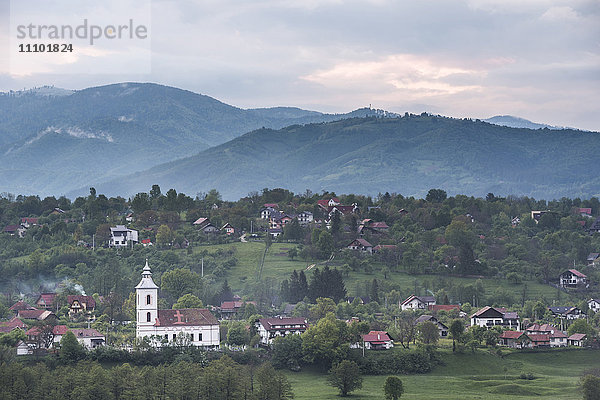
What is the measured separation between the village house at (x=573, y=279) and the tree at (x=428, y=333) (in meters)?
32.9

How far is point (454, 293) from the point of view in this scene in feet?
356

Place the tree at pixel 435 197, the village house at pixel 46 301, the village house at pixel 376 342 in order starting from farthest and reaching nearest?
1. the tree at pixel 435 197
2. the village house at pixel 46 301
3. the village house at pixel 376 342

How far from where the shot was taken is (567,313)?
328 ft

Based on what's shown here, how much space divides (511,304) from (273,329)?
29.2 m

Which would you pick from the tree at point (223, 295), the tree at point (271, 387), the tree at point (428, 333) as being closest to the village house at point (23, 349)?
the tree at point (271, 387)

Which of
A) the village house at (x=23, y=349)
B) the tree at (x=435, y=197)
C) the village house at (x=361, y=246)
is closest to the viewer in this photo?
the village house at (x=23, y=349)

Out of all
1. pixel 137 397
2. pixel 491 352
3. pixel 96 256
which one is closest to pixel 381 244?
pixel 96 256

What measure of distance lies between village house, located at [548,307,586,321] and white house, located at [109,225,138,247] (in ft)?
163

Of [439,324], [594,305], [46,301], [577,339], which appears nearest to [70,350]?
[46,301]

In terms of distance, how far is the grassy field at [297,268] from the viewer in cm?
A: 11019

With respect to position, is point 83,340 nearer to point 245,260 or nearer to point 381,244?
point 245,260

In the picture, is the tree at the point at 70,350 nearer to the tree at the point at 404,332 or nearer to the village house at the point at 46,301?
the village house at the point at 46,301

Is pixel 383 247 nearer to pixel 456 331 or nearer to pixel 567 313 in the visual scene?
pixel 567 313

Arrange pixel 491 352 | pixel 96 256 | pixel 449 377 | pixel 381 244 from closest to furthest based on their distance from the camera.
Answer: pixel 449 377, pixel 491 352, pixel 96 256, pixel 381 244
